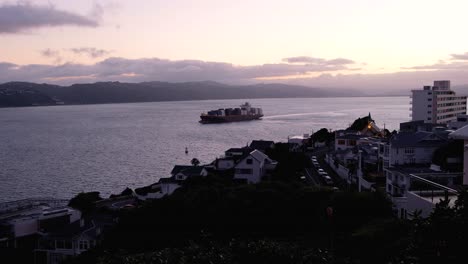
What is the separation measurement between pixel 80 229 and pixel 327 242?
5.22 metres

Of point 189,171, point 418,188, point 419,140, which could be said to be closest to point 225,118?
point 189,171

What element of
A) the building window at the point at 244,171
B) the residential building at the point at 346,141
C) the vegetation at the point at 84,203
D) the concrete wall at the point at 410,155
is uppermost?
the concrete wall at the point at 410,155

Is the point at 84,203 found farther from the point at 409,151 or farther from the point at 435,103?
the point at 435,103

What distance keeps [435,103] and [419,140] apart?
680 inches

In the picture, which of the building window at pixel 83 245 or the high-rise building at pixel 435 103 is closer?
the building window at pixel 83 245

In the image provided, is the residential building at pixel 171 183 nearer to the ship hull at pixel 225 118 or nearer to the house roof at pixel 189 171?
the house roof at pixel 189 171

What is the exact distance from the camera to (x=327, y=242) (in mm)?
5309

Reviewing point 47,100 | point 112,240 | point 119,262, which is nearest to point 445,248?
point 119,262

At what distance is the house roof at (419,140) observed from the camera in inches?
451

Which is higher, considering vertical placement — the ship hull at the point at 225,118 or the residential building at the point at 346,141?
the residential building at the point at 346,141

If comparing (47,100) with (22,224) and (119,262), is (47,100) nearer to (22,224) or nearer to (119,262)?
(22,224)

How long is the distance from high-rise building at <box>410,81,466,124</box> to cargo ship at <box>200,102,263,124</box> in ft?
86.8

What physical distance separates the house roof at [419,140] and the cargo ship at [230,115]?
3961 centimetres

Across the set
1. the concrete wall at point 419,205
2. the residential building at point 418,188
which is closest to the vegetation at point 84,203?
the residential building at point 418,188
